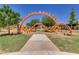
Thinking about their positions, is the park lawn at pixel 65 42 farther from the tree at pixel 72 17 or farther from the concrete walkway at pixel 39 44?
the tree at pixel 72 17

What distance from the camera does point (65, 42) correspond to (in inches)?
230

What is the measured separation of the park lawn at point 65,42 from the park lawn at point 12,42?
1.83ft

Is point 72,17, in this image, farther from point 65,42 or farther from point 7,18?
point 7,18

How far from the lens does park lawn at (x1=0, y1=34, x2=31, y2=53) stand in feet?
18.8

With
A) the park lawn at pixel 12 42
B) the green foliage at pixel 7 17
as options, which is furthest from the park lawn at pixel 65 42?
the green foliage at pixel 7 17

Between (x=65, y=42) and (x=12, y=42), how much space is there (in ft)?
3.66

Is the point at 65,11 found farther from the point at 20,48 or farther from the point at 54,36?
the point at 20,48

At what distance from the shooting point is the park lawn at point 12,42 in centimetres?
573

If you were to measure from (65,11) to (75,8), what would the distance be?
22cm

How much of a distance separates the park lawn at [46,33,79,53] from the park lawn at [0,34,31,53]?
56 centimetres

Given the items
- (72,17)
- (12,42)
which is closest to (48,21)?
(72,17)

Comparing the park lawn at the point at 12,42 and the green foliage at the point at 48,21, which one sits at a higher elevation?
the green foliage at the point at 48,21
